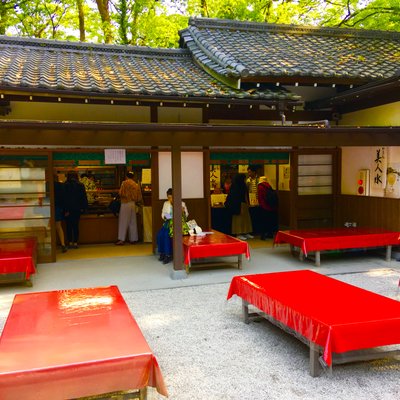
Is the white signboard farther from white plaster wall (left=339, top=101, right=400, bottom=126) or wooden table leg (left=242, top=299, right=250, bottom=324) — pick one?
white plaster wall (left=339, top=101, right=400, bottom=126)

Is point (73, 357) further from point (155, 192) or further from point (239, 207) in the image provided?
point (239, 207)

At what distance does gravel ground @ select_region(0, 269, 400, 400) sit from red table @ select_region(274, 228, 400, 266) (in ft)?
8.52

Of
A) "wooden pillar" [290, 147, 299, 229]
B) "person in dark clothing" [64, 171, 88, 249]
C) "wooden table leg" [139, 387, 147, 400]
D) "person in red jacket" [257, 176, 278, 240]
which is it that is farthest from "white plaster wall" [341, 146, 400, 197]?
"wooden table leg" [139, 387, 147, 400]

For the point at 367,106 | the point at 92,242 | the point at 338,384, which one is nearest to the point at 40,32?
the point at 92,242

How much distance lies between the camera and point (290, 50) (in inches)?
435

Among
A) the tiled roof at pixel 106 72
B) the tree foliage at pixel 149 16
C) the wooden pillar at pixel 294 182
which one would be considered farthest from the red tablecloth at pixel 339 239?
the tree foliage at pixel 149 16

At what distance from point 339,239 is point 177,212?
3.38 m

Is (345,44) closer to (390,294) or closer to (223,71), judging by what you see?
(223,71)

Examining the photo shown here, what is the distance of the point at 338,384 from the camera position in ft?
12.7

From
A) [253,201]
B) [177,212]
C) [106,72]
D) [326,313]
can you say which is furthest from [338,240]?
[106,72]

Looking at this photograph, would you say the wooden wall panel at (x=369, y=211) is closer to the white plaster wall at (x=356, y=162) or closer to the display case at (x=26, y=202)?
the white plaster wall at (x=356, y=162)

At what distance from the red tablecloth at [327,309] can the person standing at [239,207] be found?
19.5 feet

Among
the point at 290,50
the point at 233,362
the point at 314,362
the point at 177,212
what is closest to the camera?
→ the point at 314,362

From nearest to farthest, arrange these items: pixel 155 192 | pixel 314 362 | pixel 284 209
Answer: pixel 314 362, pixel 155 192, pixel 284 209
